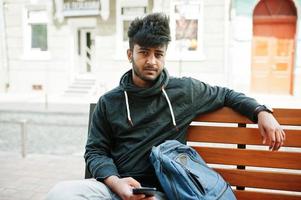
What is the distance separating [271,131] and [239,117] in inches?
12.7

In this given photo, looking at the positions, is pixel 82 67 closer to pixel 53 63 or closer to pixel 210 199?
pixel 53 63

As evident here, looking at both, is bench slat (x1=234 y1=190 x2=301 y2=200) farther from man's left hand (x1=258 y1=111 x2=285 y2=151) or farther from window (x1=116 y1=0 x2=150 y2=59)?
window (x1=116 y1=0 x2=150 y2=59)

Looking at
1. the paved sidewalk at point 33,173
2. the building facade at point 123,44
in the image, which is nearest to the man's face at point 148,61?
the paved sidewalk at point 33,173

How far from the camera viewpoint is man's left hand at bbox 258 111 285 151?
89.8 inches

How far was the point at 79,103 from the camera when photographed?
13.7 meters

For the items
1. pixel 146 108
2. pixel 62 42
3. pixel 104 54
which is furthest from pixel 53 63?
pixel 146 108

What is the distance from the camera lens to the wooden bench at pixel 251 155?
2.50m

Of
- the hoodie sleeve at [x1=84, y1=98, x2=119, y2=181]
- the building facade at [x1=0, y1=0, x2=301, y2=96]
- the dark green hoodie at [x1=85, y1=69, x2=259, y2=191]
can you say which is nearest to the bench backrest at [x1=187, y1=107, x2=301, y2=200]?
the dark green hoodie at [x1=85, y1=69, x2=259, y2=191]

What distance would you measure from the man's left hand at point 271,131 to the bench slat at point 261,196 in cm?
40

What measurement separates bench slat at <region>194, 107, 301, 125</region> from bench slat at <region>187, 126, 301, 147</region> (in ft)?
0.19

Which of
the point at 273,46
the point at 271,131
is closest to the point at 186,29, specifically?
the point at 273,46

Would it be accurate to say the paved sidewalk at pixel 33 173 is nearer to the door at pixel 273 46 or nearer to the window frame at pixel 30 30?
the door at pixel 273 46

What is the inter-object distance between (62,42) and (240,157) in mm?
14174

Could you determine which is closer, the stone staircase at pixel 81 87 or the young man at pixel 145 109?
the young man at pixel 145 109
